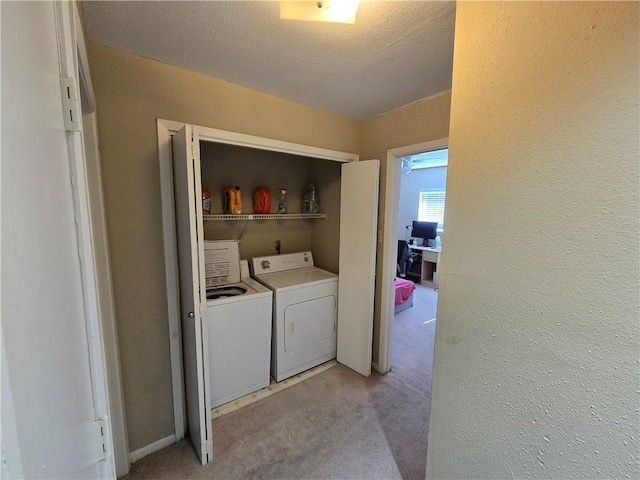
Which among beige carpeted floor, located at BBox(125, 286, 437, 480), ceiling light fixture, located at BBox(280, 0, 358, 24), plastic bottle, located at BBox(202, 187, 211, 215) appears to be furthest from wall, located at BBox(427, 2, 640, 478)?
plastic bottle, located at BBox(202, 187, 211, 215)

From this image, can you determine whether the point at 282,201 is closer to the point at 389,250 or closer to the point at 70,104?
the point at 389,250

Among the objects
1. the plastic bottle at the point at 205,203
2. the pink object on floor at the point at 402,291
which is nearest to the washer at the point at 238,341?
the plastic bottle at the point at 205,203

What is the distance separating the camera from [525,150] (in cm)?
79

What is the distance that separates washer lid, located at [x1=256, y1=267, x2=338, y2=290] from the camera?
2477mm

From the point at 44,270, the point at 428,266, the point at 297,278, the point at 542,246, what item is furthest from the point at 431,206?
the point at 44,270

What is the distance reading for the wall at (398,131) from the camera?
6.66 feet

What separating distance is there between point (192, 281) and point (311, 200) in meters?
1.77

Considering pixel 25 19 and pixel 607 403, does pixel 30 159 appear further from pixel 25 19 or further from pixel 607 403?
pixel 607 403

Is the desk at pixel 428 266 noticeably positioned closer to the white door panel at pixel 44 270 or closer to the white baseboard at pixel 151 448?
the white baseboard at pixel 151 448

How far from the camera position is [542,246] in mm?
760

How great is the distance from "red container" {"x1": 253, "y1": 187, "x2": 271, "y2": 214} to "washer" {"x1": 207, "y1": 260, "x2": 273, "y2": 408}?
30.8 inches

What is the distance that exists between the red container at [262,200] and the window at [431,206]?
4472 millimetres

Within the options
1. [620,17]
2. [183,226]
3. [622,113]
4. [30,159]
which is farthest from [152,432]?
[620,17]

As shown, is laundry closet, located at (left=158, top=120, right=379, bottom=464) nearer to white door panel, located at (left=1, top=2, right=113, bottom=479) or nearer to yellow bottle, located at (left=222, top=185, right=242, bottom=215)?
yellow bottle, located at (left=222, top=185, right=242, bottom=215)
